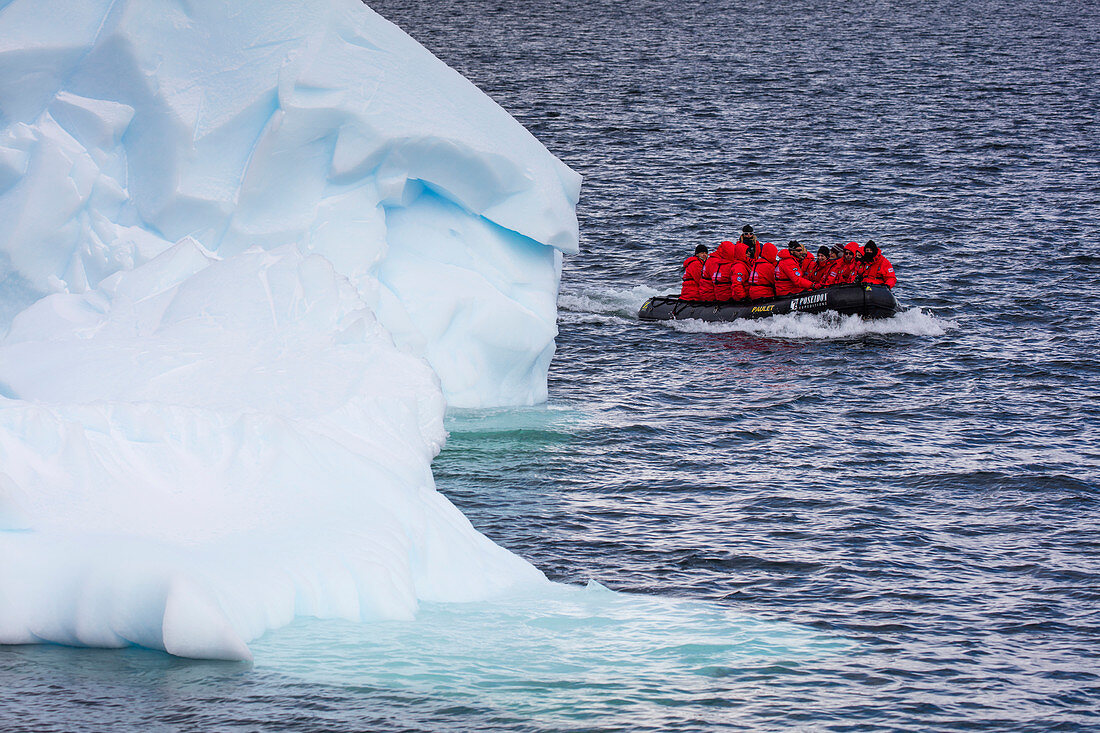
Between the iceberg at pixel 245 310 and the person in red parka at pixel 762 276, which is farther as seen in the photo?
the person in red parka at pixel 762 276

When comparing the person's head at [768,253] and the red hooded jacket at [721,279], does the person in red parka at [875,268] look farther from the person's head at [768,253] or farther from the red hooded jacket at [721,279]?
the red hooded jacket at [721,279]

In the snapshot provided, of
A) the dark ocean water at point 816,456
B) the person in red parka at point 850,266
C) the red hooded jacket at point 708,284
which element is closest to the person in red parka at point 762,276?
the red hooded jacket at point 708,284

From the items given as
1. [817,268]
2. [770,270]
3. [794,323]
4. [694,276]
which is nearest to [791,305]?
[794,323]

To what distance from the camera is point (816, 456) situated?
14641 mm

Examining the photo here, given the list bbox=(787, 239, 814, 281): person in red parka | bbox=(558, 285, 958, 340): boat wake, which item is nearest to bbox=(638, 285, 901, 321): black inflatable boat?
bbox=(558, 285, 958, 340): boat wake

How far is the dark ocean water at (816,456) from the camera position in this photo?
8234 mm

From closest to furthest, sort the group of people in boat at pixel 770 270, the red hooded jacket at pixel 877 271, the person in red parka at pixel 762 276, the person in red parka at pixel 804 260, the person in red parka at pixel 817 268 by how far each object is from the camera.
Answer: the red hooded jacket at pixel 877 271 → the group of people in boat at pixel 770 270 → the person in red parka at pixel 762 276 → the person in red parka at pixel 817 268 → the person in red parka at pixel 804 260

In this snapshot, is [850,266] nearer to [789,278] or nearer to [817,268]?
[817,268]

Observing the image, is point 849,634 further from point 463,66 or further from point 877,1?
point 877,1

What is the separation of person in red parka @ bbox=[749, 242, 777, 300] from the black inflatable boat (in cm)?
25

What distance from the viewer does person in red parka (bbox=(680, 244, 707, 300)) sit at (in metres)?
22.4

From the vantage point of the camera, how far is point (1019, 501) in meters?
13.0

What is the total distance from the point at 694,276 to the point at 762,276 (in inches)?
45.7

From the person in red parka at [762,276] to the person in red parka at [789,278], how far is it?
106 millimetres
